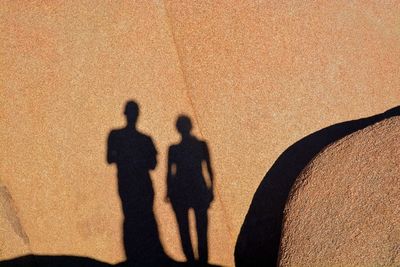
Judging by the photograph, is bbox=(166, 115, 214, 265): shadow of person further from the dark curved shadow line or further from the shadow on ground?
the dark curved shadow line

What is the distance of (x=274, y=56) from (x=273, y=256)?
238 centimetres

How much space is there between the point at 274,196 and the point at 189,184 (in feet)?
3.29

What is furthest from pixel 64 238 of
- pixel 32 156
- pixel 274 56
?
pixel 274 56

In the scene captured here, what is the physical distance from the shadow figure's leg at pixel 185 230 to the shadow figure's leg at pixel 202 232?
11cm

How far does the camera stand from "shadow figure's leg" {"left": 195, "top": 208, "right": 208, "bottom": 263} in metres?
5.07

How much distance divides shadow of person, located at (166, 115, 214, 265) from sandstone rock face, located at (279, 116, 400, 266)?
1.16m

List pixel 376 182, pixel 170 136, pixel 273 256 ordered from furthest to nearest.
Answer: pixel 170 136 < pixel 273 256 < pixel 376 182

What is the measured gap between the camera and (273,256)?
4980mm

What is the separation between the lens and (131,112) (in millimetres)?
5328

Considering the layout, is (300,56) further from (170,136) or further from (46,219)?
(46,219)

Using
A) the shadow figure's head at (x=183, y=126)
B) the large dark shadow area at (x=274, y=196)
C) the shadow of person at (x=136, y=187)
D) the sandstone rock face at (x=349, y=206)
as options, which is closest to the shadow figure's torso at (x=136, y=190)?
the shadow of person at (x=136, y=187)

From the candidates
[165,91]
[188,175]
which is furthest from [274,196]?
[165,91]

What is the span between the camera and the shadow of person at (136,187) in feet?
16.8

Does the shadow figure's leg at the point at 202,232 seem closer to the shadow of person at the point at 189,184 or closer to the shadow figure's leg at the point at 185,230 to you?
the shadow of person at the point at 189,184
